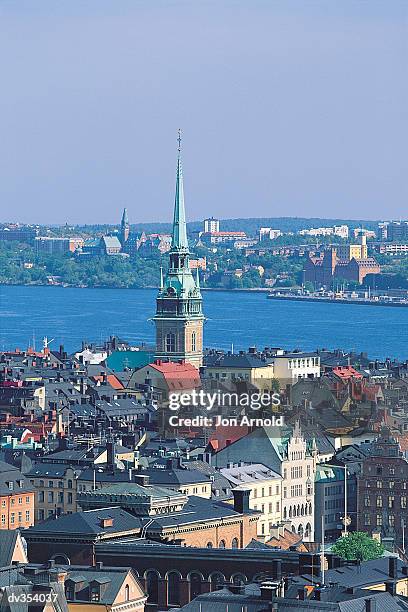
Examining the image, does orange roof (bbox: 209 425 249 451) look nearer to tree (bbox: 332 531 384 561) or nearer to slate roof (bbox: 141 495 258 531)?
slate roof (bbox: 141 495 258 531)

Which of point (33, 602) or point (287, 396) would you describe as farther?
point (287, 396)

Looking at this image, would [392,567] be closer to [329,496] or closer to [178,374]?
[329,496]

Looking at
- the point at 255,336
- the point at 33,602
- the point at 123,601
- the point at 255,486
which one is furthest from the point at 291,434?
the point at 255,336

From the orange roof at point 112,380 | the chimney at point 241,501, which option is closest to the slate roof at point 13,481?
the chimney at point 241,501

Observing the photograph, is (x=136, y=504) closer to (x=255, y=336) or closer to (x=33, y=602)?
(x=33, y=602)

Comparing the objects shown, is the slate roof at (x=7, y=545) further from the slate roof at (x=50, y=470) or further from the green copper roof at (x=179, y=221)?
the green copper roof at (x=179, y=221)

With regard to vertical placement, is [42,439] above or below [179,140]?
below

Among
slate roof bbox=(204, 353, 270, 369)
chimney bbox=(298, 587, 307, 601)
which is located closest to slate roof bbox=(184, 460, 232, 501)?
chimney bbox=(298, 587, 307, 601)
